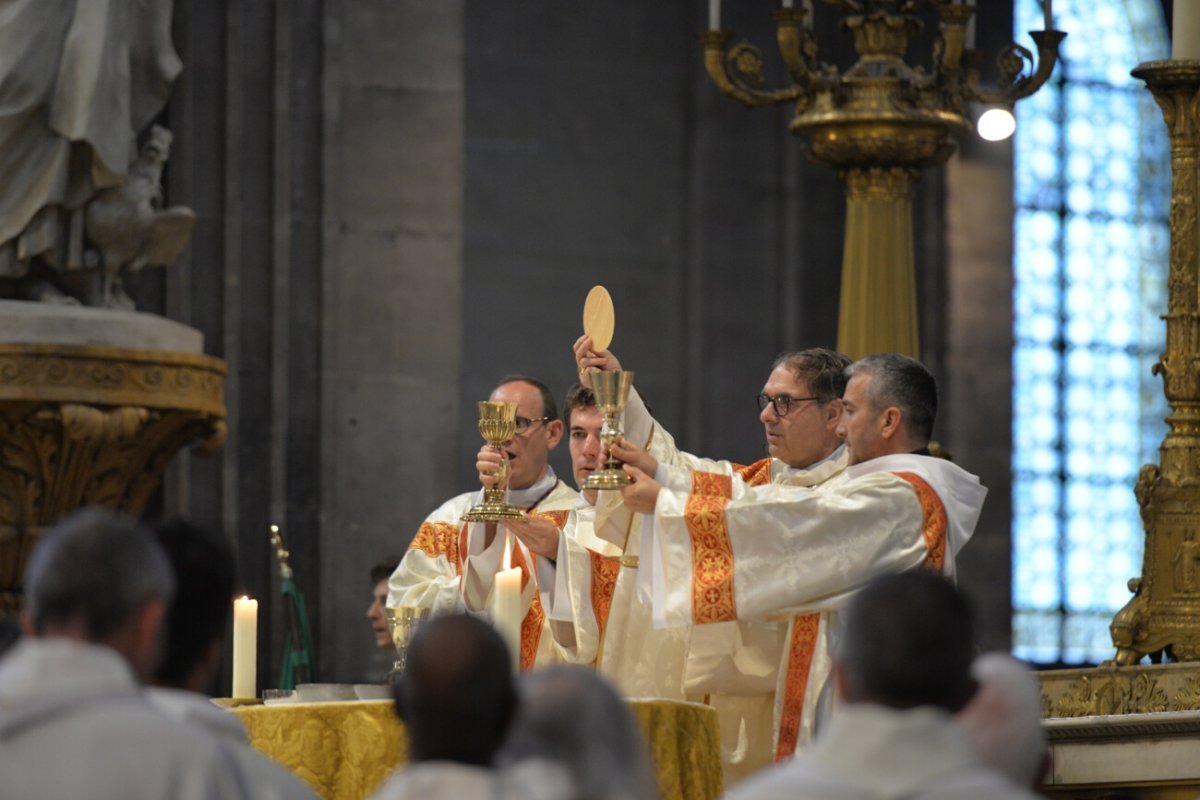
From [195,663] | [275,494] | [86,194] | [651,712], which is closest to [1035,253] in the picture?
[275,494]

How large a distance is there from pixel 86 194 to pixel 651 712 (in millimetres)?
4255

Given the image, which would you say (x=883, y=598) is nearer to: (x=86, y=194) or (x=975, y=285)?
(x=86, y=194)

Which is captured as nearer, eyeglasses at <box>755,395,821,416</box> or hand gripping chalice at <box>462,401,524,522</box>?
hand gripping chalice at <box>462,401,524,522</box>

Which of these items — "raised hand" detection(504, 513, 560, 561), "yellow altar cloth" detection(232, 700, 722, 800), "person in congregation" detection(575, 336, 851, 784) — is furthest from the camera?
"raised hand" detection(504, 513, 560, 561)

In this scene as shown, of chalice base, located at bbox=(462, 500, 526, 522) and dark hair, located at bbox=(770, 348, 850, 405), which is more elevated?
dark hair, located at bbox=(770, 348, 850, 405)

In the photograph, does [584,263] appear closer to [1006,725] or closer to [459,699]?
[1006,725]

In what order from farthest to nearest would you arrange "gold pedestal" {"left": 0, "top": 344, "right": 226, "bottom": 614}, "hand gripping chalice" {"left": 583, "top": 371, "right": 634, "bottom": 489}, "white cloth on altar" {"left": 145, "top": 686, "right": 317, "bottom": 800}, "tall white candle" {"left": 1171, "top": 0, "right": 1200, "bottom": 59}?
1. "gold pedestal" {"left": 0, "top": 344, "right": 226, "bottom": 614}
2. "tall white candle" {"left": 1171, "top": 0, "right": 1200, "bottom": 59}
3. "hand gripping chalice" {"left": 583, "top": 371, "right": 634, "bottom": 489}
4. "white cloth on altar" {"left": 145, "top": 686, "right": 317, "bottom": 800}

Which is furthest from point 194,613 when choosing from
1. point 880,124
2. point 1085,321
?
point 1085,321

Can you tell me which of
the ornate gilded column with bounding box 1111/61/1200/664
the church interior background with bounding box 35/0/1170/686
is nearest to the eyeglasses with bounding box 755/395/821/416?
the ornate gilded column with bounding box 1111/61/1200/664

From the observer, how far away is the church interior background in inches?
442

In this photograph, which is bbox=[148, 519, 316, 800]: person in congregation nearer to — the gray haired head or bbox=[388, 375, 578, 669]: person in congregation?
the gray haired head

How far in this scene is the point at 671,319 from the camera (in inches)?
520

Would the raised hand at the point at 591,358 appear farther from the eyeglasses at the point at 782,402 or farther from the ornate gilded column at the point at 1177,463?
the ornate gilded column at the point at 1177,463

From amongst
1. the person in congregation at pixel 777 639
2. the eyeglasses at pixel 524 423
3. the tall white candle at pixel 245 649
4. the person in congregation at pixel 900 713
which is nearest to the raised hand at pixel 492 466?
the person in congregation at pixel 777 639
